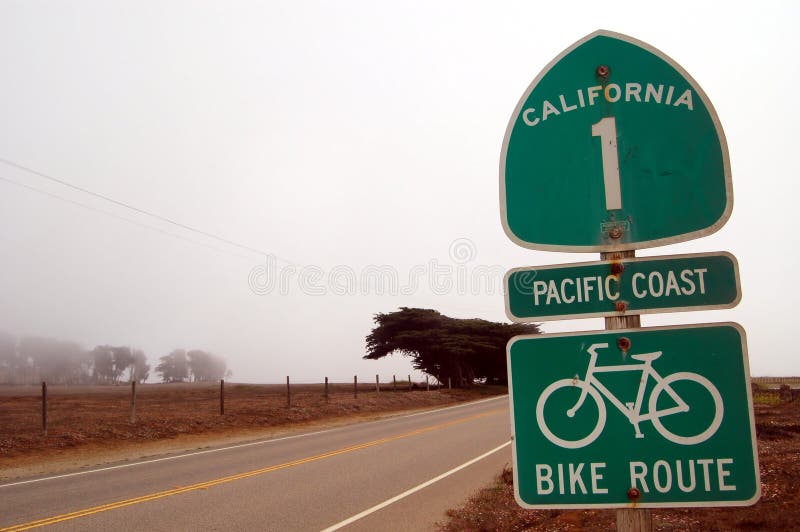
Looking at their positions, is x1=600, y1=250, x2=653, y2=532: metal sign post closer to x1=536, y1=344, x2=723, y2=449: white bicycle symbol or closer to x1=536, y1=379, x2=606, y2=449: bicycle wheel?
x1=536, y1=344, x2=723, y2=449: white bicycle symbol

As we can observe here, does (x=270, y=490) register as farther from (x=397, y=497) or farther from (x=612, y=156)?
(x=612, y=156)

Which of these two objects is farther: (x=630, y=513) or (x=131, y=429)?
(x=131, y=429)

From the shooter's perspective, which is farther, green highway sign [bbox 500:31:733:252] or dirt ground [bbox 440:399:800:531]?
dirt ground [bbox 440:399:800:531]

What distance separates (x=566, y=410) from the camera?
195cm

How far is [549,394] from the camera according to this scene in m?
1.97

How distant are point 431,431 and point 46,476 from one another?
11.5 meters

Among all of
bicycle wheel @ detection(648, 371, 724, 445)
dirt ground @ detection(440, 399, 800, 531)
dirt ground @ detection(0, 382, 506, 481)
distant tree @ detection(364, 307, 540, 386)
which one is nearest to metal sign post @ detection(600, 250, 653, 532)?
bicycle wheel @ detection(648, 371, 724, 445)

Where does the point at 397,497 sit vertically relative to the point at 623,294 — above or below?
below

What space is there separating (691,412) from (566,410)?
0.36 metres

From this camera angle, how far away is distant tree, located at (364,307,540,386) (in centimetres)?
5697

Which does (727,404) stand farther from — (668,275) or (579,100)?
(579,100)

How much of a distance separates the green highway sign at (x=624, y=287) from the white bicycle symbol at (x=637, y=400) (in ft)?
0.49

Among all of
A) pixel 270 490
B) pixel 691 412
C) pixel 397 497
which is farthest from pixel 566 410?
pixel 270 490

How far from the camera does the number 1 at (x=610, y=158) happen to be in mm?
2059
